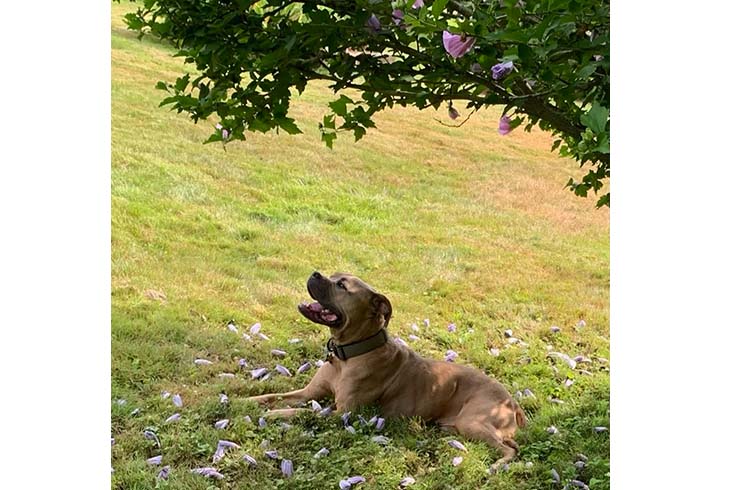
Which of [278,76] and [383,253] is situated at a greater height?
[278,76]

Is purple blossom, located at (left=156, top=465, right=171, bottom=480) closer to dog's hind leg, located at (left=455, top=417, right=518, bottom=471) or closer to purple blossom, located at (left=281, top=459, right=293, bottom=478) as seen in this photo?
purple blossom, located at (left=281, top=459, right=293, bottom=478)

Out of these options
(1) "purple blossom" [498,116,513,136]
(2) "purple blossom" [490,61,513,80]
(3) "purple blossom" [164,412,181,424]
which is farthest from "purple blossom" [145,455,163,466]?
(2) "purple blossom" [490,61,513,80]

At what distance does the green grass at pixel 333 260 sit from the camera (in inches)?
69.1

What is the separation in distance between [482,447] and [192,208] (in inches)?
50.5

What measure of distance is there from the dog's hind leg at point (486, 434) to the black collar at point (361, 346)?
0.24m

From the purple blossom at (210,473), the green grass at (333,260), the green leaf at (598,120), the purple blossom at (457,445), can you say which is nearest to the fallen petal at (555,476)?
the green grass at (333,260)

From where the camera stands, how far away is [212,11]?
106 cm

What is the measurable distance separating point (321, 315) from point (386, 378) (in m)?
0.19

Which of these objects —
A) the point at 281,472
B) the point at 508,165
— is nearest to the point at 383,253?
the point at 508,165

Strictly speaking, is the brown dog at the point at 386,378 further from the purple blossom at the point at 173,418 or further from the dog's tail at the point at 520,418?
the purple blossom at the point at 173,418

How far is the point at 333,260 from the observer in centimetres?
246
